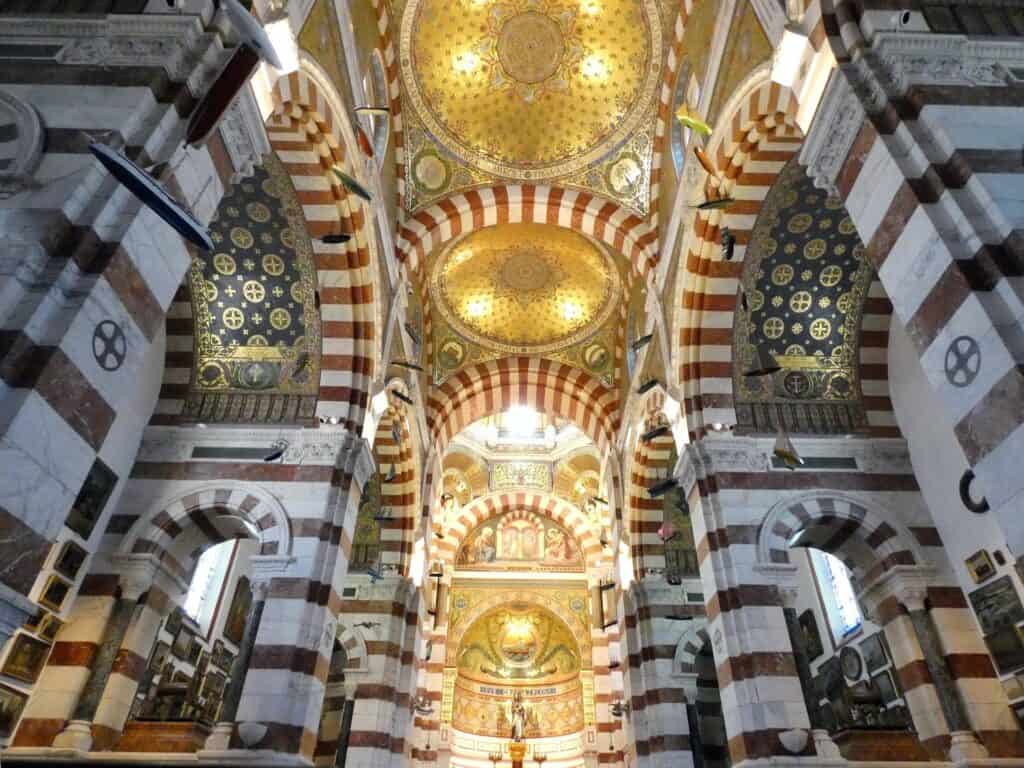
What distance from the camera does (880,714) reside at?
8.98 metres

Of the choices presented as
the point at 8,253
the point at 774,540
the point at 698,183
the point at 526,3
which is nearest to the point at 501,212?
the point at 526,3

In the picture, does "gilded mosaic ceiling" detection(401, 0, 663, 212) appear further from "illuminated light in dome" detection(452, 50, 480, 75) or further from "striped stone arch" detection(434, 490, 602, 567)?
"striped stone arch" detection(434, 490, 602, 567)

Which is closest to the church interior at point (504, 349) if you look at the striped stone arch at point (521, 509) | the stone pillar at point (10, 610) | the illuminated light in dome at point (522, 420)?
the stone pillar at point (10, 610)

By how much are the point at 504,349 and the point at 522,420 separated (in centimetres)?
736

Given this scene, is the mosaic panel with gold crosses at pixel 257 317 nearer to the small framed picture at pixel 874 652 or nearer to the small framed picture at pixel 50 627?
the small framed picture at pixel 50 627

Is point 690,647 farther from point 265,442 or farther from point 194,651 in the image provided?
point 194,651

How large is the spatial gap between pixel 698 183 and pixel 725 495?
4.09 meters

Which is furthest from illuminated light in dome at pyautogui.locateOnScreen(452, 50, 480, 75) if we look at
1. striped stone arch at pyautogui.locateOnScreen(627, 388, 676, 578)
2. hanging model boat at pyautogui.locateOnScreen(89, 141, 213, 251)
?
hanging model boat at pyautogui.locateOnScreen(89, 141, 213, 251)

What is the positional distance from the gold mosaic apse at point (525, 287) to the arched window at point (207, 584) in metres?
6.46

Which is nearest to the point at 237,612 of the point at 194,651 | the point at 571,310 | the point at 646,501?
the point at 194,651

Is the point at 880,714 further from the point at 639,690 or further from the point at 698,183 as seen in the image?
the point at 698,183

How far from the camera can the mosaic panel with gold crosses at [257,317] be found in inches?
337

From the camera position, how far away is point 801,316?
903 centimetres

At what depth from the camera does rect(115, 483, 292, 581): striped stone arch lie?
7.96m
